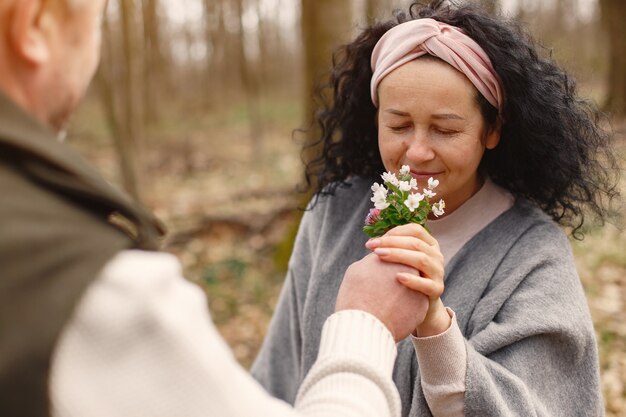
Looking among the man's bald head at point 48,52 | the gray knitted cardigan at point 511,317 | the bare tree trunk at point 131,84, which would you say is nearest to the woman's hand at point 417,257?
the gray knitted cardigan at point 511,317

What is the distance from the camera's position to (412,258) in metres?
1.52

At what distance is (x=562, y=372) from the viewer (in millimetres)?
1910

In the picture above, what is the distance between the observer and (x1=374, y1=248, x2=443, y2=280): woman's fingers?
151 centimetres

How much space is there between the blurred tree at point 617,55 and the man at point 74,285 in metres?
11.2

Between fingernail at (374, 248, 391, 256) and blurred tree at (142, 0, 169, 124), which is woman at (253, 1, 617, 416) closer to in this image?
fingernail at (374, 248, 391, 256)

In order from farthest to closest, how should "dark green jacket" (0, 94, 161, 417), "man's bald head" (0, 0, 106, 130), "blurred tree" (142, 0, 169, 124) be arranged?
"blurred tree" (142, 0, 169, 124), "man's bald head" (0, 0, 106, 130), "dark green jacket" (0, 94, 161, 417)

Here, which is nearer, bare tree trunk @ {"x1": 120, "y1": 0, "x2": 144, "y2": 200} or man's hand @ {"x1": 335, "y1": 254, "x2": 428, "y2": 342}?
man's hand @ {"x1": 335, "y1": 254, "x2": 428, "y2": 342}

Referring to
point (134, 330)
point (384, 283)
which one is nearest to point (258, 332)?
point (384, 283)

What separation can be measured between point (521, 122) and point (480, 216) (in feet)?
1.14

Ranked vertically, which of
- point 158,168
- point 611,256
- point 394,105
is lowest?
point 158,168

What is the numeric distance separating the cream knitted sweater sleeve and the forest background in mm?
1785

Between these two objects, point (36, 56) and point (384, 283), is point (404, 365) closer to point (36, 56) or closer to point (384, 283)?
point (384, 283)

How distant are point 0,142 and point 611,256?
6.09m

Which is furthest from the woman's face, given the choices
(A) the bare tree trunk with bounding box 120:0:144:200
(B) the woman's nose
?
(A) the bare tree trunk with bounding box 120:0:144:200
